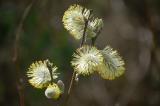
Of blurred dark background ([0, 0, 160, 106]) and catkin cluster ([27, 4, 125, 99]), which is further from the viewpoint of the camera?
blurred dark background ([0, 0, 160, 106])

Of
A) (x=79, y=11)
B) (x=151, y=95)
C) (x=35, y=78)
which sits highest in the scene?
(x=79, y=11)

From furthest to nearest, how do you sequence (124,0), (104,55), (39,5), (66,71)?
1. (124,0)
2. (66,71)
3. (39,5)
4. (104,55)

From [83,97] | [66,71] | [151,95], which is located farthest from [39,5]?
[151,95]

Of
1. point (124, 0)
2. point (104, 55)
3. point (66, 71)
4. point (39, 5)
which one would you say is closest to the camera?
point (104, 55)

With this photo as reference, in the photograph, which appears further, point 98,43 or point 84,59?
point 98,43

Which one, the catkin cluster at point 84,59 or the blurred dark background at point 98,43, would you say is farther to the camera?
the blurred dark background at point 98,43

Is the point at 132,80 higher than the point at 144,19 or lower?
lower

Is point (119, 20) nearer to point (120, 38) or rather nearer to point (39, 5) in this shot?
point (120, 38)

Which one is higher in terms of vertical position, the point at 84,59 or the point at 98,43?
the point at 98,43
